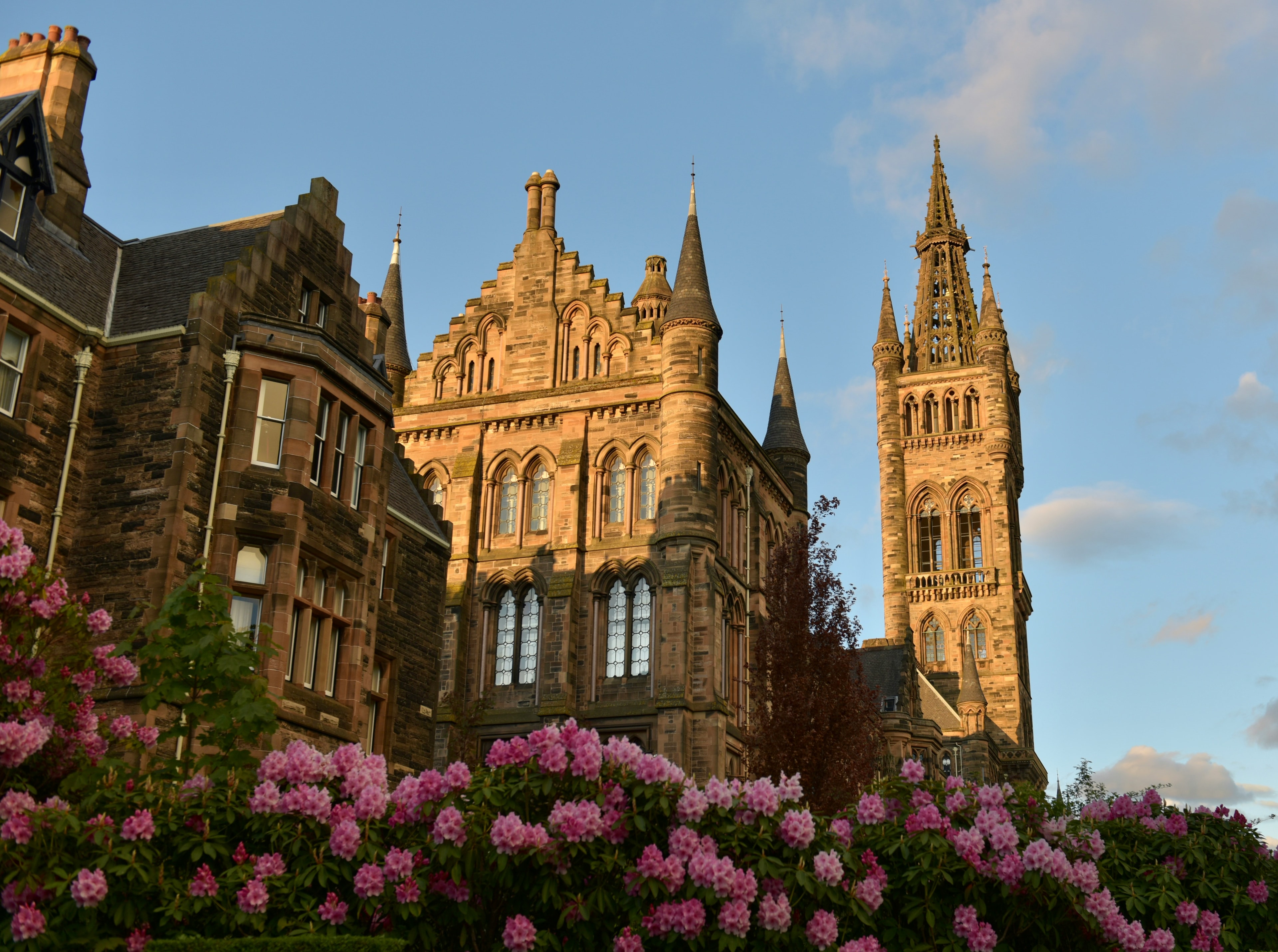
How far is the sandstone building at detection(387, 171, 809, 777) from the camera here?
35.9 m

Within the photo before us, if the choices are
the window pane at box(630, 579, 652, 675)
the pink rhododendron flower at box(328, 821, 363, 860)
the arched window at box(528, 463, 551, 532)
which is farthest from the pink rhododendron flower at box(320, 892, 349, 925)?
the arched window at box(528, 463, 551, 532)

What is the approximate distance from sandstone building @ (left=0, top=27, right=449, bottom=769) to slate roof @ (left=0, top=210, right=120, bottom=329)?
0.15ft

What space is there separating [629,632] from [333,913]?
1032 inches

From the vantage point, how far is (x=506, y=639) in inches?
1501

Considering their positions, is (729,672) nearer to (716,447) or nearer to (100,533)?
(716,447)

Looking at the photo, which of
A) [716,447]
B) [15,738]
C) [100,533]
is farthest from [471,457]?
[15,738]

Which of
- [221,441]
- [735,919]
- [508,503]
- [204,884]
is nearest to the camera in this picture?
[735,919]

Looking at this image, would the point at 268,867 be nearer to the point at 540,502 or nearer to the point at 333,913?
the point at 333,913

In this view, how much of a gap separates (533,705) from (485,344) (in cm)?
1210

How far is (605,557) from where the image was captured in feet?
123

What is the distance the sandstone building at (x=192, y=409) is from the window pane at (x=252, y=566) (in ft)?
0.12

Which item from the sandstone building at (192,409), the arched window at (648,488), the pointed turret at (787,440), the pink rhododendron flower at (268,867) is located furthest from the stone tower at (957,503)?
the pink rhododendron flower at (268,867)

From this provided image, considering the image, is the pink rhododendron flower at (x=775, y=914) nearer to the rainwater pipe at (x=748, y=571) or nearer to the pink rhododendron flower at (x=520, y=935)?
the pink rhododendron flower at (x=520, y=935)

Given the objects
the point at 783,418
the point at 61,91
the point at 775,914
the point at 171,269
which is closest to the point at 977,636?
the point at 783,418
